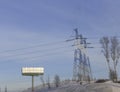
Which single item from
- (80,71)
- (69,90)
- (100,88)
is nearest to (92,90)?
(100,88)

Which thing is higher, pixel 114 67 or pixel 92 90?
pixel 114 67

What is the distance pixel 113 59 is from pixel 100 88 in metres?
59.5

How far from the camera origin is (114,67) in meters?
96.6

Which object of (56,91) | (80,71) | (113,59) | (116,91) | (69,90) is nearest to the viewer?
(116,91)

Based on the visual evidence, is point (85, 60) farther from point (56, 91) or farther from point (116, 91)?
point (116, 91)

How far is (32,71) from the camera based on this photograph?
9656 cm

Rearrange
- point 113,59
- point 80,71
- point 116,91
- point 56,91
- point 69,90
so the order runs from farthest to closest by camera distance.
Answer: point 113,59
point 80,71
point 56,91
point 69,90
point 116,91

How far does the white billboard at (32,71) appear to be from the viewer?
95.8 m

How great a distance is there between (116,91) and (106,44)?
60.0 metres

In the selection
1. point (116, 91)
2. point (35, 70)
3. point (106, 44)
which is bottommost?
point (116, 91)

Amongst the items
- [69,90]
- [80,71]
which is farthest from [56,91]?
[80,71]

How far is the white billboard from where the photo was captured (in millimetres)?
95812

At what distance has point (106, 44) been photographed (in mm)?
98875

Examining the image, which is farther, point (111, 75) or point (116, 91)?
point (111, 75)
